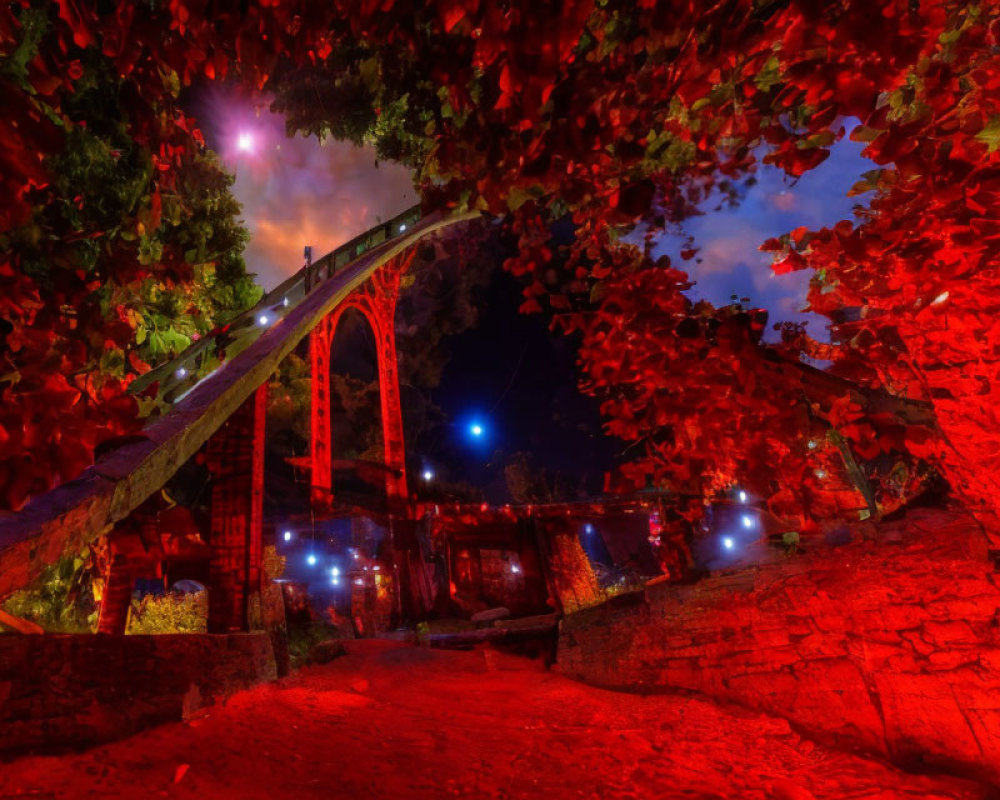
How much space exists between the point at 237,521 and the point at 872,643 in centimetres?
1014

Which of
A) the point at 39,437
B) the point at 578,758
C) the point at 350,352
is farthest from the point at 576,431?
the point at 39,437

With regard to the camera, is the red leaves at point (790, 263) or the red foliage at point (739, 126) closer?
the red foliage at point (739, 126)

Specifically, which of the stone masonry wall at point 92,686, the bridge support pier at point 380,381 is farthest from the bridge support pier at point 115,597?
the bridge support pier at point 380,381

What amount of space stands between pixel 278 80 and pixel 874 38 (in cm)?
1253

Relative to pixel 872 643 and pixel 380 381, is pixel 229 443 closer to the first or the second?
pixel 380 381

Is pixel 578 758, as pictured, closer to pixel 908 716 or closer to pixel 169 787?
pixel 908 716

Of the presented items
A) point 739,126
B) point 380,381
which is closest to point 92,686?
point 739,126

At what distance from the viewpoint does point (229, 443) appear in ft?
34.3

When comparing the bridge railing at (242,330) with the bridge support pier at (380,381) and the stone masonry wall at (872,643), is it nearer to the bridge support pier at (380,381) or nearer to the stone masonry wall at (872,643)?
the bridge support pier at (380,381)

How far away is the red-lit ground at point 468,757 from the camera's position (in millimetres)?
3785

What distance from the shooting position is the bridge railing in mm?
6612

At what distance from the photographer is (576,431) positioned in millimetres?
35656

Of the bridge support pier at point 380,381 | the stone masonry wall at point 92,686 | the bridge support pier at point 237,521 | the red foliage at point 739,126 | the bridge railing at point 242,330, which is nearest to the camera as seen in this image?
the red foliage at point 739,126

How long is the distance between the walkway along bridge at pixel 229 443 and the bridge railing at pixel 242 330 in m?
0.03
